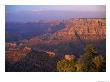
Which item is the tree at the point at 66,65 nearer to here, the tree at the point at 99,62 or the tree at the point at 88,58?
the tree at the point at 88,58

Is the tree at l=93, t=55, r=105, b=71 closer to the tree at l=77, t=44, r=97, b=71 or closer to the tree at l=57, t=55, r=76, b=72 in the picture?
the tree at l=77, t=44, r=97, b=71

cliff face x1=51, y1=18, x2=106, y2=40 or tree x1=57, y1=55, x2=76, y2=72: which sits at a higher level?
cliff face x1=51, y1=18, x2=106, y2=40

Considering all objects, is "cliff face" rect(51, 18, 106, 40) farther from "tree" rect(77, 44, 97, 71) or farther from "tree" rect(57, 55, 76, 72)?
"tree" rect(57, 55, 76, 72)

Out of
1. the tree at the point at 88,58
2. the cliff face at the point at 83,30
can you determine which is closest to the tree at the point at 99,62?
the tree at the point at 88,58

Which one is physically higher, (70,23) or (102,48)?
(70,23)

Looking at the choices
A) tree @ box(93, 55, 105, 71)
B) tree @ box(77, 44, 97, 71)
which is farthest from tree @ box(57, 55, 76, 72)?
tree @ box(93, 55, 105, 71)

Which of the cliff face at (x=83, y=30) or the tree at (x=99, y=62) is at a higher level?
the cliff face at (x=83, y=30)

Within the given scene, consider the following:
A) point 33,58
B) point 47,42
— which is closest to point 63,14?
point 47,42
